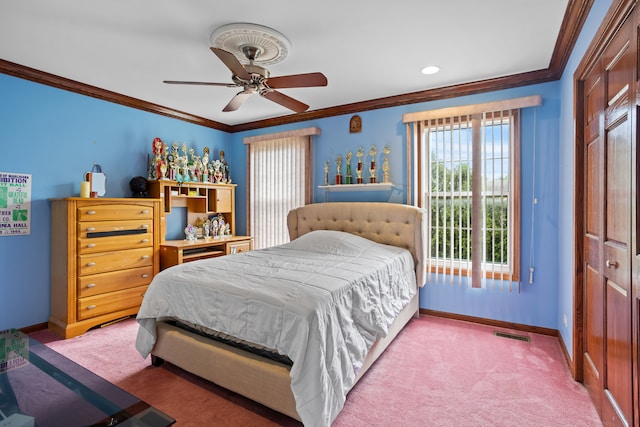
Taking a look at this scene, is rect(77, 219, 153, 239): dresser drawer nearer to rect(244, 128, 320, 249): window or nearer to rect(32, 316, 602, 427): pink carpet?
rect(32, 316, 602, 427): pink carpet

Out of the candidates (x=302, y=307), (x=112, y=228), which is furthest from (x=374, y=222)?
(x=112, y=228)

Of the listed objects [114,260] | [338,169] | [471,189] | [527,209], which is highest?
[338,169]

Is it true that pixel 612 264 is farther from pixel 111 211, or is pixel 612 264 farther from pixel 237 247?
pixel 111 211

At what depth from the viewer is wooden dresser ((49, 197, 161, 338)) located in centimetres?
305

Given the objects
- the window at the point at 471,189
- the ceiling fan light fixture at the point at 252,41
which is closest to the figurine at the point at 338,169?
the window at the point at 471,189

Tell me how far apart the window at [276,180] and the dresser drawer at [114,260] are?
1596 millimetres

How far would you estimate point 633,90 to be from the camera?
1357 mm

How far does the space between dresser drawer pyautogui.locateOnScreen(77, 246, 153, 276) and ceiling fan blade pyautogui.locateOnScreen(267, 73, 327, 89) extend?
2426mm

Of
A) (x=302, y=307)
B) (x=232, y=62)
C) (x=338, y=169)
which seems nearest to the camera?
(x=302, y=307)

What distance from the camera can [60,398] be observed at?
4.82 feet

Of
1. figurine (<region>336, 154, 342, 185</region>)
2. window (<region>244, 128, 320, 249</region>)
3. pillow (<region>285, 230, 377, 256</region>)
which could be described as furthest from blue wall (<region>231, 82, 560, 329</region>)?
window (<region>244, 128, 320, 249</region>)

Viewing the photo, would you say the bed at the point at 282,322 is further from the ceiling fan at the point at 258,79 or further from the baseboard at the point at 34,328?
the baseboard at the point at 34,328

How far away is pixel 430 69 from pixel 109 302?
3898 millimetres

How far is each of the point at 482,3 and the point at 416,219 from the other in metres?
1.94
